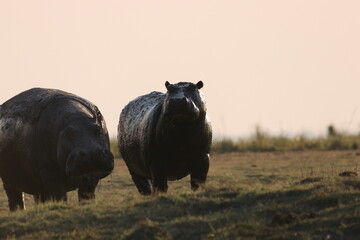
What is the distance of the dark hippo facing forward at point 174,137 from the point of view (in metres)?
12.6

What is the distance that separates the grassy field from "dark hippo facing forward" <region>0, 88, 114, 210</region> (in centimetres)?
50

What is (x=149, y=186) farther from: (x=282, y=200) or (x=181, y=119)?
(x=282, y=200)

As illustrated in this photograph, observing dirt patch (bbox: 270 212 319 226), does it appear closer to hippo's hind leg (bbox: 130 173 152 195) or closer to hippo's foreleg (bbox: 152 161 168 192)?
hippo's foreleg (bbox: 152 161 168 192)

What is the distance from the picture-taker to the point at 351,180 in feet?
39.9

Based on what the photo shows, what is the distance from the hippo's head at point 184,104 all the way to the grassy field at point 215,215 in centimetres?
89

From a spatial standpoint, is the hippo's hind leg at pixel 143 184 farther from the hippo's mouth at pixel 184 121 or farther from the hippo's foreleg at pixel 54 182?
the hippo's mouth at pixel 184 121

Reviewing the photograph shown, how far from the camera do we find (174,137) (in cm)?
1309

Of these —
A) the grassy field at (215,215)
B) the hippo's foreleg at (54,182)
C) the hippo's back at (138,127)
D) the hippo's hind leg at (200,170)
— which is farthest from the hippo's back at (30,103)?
the hippo's hind leg at (200,170)

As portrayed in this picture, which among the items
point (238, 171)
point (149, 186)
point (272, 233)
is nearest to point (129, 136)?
point (149, 186)

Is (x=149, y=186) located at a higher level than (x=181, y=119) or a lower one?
lower

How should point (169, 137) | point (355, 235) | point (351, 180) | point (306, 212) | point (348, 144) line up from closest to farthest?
point (355, 235) < point (306, 212) < point (351, 180) < point (169, 137) < point (348, 144)

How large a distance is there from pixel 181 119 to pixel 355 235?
11.6 ft

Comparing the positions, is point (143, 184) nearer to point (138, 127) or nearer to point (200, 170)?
point (138, 127)

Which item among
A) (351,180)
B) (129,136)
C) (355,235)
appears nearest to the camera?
(355,235)
